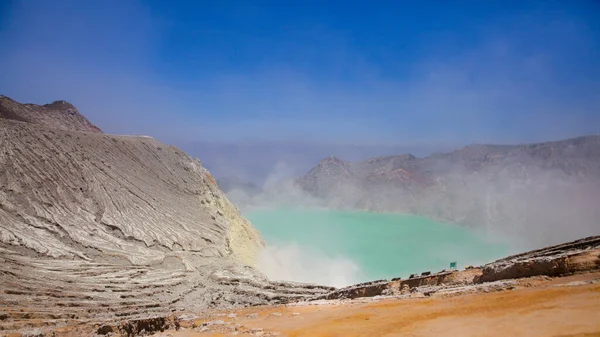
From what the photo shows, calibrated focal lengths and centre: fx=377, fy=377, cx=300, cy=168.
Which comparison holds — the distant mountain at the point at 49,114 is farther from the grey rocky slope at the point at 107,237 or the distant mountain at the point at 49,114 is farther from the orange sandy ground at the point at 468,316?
the orange sandy ground at the point at 468,316

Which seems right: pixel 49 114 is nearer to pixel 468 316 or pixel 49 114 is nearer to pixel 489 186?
pixel 468 316

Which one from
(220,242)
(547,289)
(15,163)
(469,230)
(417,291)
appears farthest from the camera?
(469,230)

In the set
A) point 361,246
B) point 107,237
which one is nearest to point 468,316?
point 107,237

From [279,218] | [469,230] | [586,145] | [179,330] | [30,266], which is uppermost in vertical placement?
[586,145]

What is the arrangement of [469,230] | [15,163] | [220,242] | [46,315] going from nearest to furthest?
[46,315] < [15,163] < [220,242] < [469,230]

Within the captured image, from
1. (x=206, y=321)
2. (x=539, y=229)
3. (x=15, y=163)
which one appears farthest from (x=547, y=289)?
(x=539, y=229)

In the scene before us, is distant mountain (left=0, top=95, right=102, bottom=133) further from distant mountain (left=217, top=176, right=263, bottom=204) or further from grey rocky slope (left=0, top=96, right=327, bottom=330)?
distant mountain (left=217, top=176, right=263, bottom=204)

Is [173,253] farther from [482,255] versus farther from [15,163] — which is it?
[482,255]

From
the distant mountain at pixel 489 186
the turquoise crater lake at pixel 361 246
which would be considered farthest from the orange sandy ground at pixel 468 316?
the distant mountain at pixel 489 186
